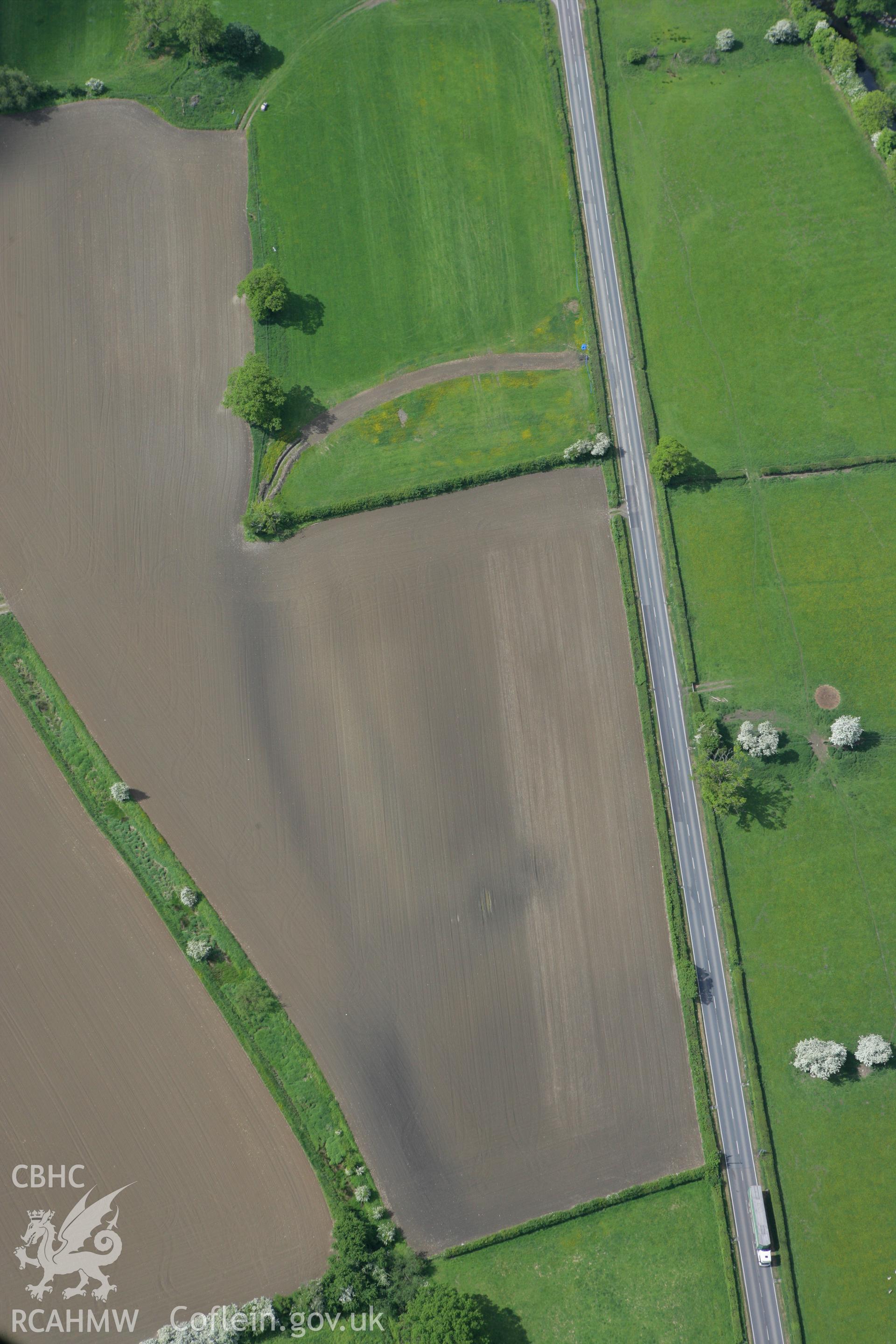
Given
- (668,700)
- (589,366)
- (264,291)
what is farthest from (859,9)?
(668,700)

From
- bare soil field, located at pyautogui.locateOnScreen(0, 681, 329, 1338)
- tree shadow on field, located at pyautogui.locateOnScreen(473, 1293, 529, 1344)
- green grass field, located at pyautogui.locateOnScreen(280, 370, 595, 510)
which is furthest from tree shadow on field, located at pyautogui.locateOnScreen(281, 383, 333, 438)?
tree shadow on field, located at pyautogui.locateOnScreen(473, 1293, 529, 1344)

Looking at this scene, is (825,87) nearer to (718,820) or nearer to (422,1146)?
(718,820)

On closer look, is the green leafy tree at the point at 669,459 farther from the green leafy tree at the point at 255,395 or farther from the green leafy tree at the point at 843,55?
the green leafy tree at the point at 843,55

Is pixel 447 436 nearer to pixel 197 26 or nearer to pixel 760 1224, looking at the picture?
pixel 197 26

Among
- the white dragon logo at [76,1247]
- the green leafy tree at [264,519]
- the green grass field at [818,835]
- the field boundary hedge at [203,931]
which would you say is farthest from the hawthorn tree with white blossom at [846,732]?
the white dragon logo at [76,1247]

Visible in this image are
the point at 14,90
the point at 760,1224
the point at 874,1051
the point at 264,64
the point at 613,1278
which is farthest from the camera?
the point at 264,64

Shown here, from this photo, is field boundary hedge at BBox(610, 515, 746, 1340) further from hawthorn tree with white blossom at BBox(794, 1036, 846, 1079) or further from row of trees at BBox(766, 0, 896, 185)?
row of trees at BBox(766, 0, 896, 185)

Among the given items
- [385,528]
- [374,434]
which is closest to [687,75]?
[374,434]
